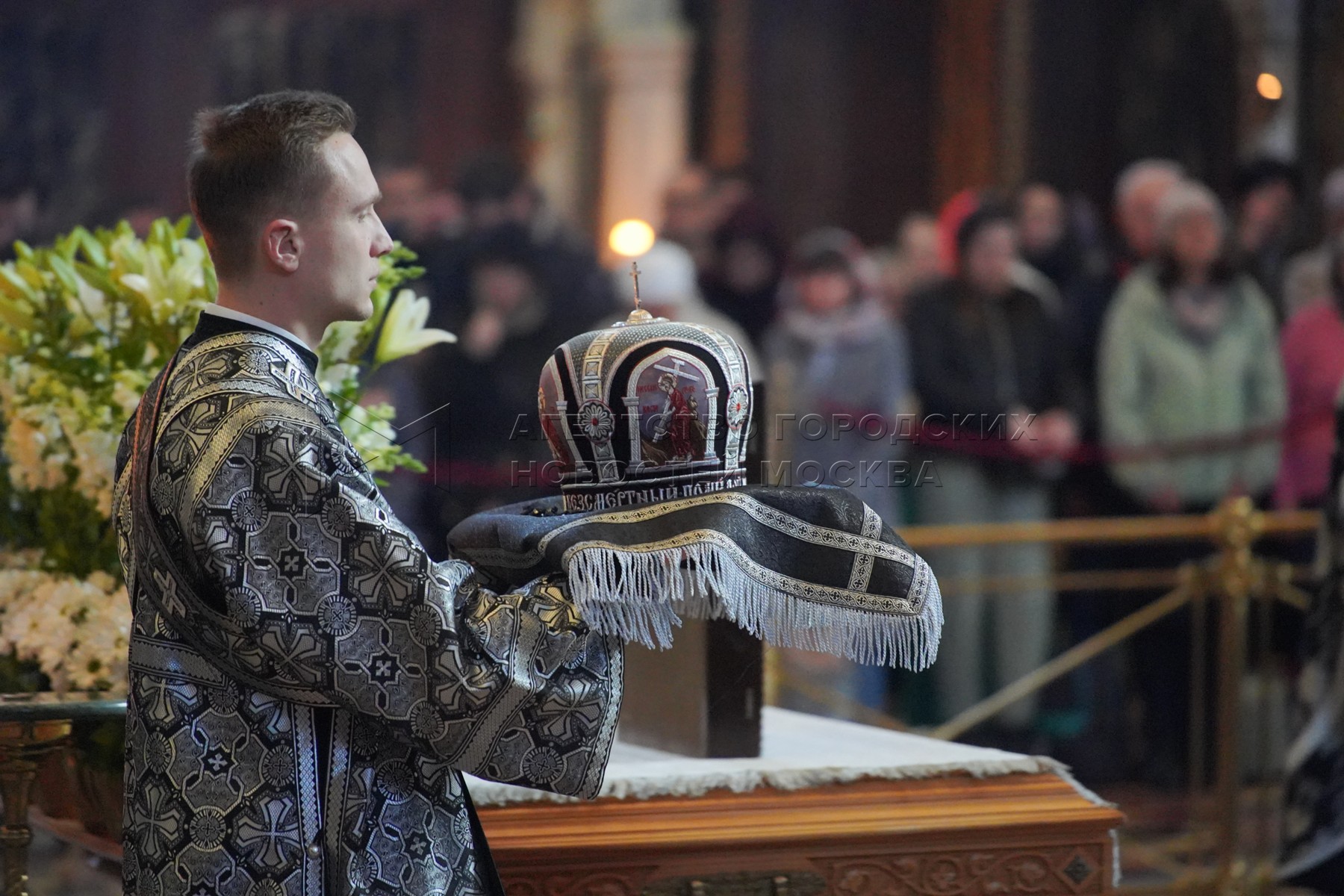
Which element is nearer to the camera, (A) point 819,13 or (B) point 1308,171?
(B) point 1308,171

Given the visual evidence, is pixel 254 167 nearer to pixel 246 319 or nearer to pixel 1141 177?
pixel 246 319

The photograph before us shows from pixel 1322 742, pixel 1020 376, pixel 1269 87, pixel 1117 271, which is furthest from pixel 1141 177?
pixel 1322 742

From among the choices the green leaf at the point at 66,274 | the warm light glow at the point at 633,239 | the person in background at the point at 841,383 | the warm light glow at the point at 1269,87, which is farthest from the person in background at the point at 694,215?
the green leaf at the point at 66,274

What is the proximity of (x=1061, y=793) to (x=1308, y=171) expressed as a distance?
5.58 meters

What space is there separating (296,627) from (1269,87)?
22.8 feet

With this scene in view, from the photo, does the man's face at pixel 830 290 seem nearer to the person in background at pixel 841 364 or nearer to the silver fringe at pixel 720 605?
A: the person in background at pixel 841 364

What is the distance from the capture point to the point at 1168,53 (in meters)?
8.34

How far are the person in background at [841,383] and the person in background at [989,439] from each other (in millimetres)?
143

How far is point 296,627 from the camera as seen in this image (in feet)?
5.56

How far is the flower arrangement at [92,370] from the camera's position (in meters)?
2.45

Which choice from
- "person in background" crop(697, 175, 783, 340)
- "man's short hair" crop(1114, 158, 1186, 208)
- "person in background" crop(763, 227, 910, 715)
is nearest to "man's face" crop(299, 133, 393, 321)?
"person in background" crop(763, 227, 910, 715)

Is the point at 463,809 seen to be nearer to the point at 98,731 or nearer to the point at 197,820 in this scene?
the point at 197,820

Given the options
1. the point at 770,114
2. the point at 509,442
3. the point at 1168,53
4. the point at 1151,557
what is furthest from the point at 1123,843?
the point at 770,114

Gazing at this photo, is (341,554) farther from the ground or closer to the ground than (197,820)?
farther from the ground
